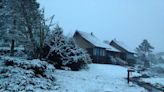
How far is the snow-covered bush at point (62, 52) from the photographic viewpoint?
91.1 feet

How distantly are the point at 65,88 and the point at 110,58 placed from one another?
34.3 metres

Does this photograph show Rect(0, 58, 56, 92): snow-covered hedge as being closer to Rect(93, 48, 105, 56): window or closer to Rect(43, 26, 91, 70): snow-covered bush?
Rect(43, 26, 91, 70): snow-covered bush

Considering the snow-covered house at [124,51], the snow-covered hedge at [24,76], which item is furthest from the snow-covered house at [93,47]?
the snow-covered hedge at [24,76]

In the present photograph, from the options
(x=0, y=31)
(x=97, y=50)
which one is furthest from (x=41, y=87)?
(x=97, y=50)

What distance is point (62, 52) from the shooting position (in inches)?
1128

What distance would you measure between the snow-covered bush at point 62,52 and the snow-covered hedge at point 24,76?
7400 millimetres

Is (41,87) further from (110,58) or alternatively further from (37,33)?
(110,58)

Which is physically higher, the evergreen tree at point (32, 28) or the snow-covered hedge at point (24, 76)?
the evergreen tree at point (32, 28)

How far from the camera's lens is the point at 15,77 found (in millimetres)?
15875

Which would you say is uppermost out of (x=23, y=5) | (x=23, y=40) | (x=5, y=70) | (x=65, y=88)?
(x=23, y=5)

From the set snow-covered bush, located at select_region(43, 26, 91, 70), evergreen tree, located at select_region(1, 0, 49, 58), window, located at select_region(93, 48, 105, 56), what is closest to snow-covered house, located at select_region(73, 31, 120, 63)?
window, located at select_region(93, 48, 105, 56)

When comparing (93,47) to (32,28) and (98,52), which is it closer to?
(98,52)

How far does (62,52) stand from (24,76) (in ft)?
41.1

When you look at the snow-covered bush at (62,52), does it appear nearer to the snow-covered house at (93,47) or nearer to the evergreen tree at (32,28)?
the evergreen tree at (32,28)
